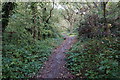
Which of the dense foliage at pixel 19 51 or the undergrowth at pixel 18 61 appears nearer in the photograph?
the undergrowth at pixel 18 61

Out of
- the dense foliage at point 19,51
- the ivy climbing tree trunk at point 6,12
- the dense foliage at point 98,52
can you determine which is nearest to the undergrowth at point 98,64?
the dense foliage at point 98,52

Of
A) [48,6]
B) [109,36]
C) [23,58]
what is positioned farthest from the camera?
[48,6]

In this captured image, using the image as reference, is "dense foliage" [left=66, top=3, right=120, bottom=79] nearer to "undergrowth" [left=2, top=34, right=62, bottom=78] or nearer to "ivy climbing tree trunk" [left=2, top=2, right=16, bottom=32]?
"undergrowth" [left=2, top=34, right=62, bottom=78]

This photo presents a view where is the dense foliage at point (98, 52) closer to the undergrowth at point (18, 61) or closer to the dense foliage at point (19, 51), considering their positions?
the undergrowth at point (18, 61)

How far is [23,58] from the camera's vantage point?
23.7 feet

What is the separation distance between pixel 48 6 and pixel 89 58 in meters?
10.5

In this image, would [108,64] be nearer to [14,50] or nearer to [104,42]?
[104,42]

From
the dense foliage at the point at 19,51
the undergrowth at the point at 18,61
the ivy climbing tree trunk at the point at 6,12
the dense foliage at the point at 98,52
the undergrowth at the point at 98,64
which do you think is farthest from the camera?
the ivy climbing tree trunk at the point at 6,12

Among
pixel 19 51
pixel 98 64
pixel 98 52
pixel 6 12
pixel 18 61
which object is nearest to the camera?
Result: pixel 98 64

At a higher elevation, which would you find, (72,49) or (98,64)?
(72,49)

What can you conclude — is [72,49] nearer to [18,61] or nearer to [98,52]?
[98,52]

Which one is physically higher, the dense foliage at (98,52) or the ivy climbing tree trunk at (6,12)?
the ivy climbing tree trunk at (6,12)

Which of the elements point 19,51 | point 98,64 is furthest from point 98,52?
point 19,51

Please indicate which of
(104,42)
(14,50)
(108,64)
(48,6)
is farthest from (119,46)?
(48,6)
